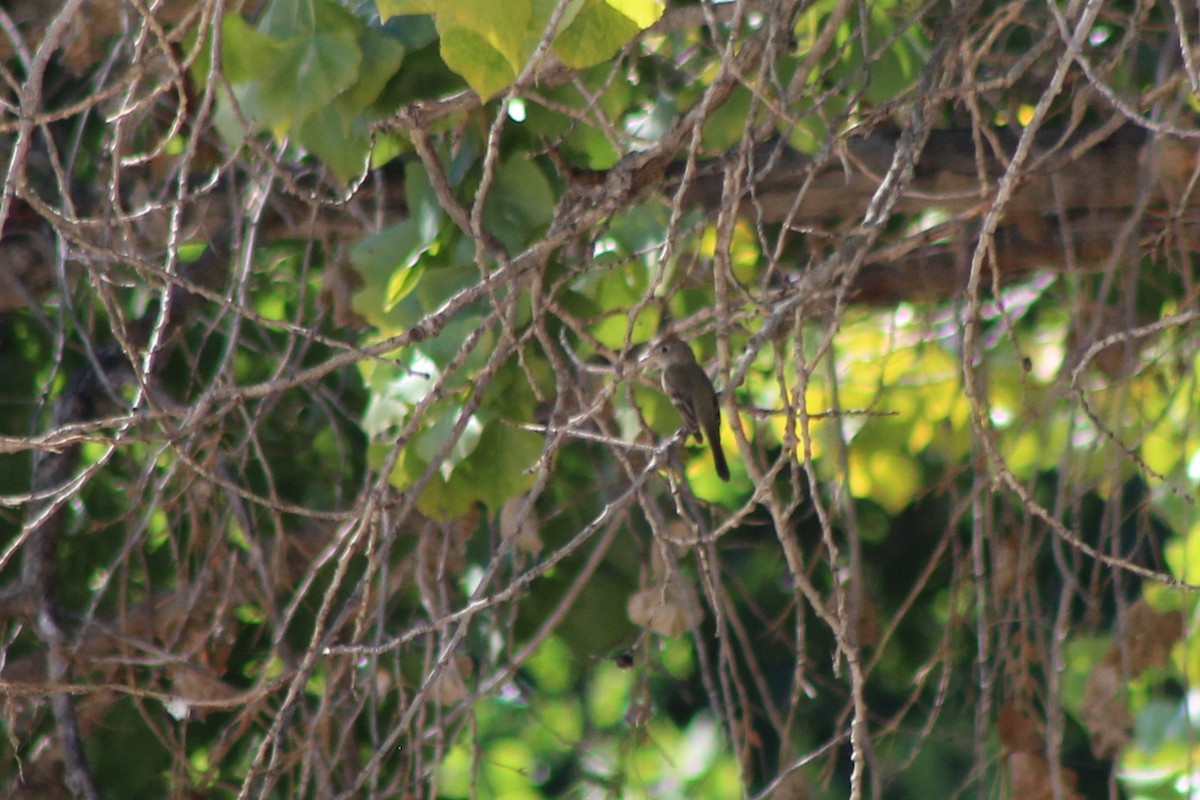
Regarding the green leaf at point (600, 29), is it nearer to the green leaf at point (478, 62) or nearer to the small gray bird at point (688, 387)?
the green leaf at point (478, 62)

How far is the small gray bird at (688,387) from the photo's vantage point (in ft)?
9.87

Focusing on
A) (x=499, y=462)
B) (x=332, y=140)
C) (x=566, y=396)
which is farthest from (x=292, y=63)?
(x=566, y=396)

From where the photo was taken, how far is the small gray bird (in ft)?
9.87

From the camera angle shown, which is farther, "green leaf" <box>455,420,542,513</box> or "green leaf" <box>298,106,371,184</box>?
"green leaf" <box>455,420,542,513</box>

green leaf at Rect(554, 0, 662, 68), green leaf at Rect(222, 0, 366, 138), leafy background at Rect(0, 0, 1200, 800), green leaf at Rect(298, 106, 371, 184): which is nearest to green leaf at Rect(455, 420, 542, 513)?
leafy background at Rect(0, 0, 1200, 800)

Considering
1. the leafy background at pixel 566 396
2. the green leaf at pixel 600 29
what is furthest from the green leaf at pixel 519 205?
the green leaf at pixel 600 29

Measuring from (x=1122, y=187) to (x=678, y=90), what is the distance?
1.04 m

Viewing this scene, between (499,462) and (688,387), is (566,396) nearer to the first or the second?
(688,387)

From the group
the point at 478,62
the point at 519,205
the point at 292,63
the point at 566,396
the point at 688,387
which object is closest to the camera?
the point at 478,62

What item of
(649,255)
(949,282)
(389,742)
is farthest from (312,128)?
(949,282)

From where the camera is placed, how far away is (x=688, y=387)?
10.8 ft

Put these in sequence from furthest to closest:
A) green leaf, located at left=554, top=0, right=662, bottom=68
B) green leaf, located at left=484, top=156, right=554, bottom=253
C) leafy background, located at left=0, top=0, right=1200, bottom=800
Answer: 1. green leaf, located at left=484, top=156, right=554, bottom=253
2. leafy background, located at left=0, top=0, right=1200, bottom=800
3. green leaf, located at left=554, top=0, right=662, bottom=68

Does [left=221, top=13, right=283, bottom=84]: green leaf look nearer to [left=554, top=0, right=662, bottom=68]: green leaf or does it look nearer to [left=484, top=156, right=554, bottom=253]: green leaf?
[left=484, top=156, right=554, bottom=253]: green leaf

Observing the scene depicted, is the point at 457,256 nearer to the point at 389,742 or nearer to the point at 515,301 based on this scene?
the point at 515,301
